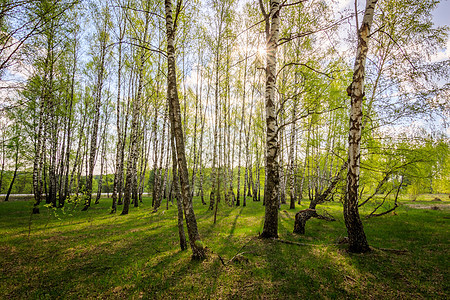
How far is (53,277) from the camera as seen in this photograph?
398cm

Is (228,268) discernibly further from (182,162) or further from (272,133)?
(272,133)

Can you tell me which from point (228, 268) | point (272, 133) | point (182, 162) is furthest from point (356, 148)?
point (182, 162)

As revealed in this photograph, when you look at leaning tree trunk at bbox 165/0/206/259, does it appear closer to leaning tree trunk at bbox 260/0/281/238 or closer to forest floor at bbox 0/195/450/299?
forest floor at bbox 0/195/450/299

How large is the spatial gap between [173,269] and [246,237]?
3.05 meters

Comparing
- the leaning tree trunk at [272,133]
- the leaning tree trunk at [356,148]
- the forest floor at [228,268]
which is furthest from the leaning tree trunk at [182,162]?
the leaning tree trunk at [356,148]

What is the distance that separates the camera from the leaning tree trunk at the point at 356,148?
4.75 metres

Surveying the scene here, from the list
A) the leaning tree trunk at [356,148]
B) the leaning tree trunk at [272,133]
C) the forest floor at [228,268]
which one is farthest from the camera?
the leaning tree trunk at [272,133]

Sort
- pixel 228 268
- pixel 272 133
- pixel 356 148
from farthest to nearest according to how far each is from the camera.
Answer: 1. pixel 272 133
2. pixel 356 148
3. pixel 228 268

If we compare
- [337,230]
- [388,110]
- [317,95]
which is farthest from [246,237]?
[388,110]

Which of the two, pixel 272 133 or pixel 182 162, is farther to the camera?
pixel 272 133

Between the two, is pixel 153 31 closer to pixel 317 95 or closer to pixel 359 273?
pixel 317 95

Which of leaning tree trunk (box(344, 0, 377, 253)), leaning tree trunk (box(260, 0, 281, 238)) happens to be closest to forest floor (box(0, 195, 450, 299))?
leaning tree trunk (box(344, 0, 377, 253))

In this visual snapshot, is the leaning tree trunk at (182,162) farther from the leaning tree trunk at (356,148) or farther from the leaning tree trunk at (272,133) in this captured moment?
the leaning tree trunk at (356,148)

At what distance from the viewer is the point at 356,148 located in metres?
4.76
